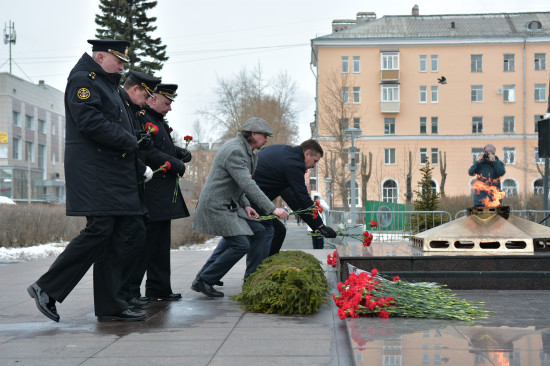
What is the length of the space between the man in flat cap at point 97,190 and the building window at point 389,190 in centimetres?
5095

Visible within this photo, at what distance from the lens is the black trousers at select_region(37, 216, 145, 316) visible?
5148 millimetres

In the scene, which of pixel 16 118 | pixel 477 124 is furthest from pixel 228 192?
pixel 16 118

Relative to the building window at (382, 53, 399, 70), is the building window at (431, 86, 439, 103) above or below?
below

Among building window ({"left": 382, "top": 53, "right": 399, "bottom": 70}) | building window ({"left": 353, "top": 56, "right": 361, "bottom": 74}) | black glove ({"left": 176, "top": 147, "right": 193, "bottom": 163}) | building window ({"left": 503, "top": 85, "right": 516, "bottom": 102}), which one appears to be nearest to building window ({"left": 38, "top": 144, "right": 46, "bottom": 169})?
building window ({"left": 353, "top": 56, "right": 361, "bottom": 74})

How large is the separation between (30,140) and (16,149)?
2.59 meters

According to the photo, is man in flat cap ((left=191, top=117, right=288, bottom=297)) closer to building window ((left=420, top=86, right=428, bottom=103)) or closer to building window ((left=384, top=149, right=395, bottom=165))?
building window ((left=384, top=149, right=395, bottom=165))

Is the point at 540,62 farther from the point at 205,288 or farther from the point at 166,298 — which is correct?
the point at 166,298

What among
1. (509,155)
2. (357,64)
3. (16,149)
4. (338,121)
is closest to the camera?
(338,121)

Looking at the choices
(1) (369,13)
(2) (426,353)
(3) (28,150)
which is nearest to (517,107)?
(1) (369,13)

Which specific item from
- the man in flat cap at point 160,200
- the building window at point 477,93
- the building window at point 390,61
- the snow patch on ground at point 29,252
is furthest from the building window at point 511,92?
the man in flat cap at point 160,200

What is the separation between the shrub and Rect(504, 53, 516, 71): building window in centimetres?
5348

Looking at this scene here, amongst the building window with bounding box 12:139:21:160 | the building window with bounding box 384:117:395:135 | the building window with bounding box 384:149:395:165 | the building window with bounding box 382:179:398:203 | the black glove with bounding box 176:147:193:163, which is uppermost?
the building window with bounding box 384:117:395:135

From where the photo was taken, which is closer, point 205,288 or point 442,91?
point 205,288

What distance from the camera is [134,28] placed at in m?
35.4
